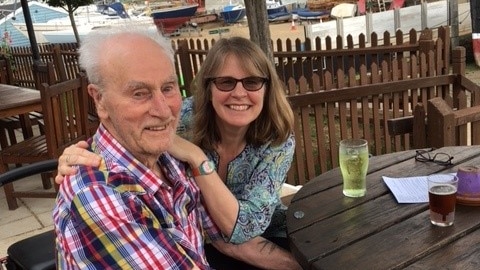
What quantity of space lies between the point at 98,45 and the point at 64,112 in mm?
2504

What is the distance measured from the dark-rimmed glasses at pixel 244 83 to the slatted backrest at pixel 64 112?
5.76 ft

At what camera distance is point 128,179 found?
1274mm

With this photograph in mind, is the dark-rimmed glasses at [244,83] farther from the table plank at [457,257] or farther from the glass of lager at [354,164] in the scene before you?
the table plank at [457,257]

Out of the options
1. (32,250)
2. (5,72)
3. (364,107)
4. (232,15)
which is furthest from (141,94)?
(232,15)

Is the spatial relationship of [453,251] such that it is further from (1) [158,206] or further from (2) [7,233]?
(2) [7,233]

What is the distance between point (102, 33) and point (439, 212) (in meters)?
1.16

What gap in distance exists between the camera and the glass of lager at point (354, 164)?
1851mm

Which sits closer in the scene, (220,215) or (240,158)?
(220,215)

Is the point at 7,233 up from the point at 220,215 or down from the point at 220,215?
down

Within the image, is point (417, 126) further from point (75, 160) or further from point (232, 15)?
point (232, 15)

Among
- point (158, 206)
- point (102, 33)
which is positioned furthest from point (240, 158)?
point (102, 33)

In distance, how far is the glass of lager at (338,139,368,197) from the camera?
1.85 m

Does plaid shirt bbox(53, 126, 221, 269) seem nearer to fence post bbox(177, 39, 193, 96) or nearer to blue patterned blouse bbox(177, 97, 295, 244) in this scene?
blue patterned blouse bbox(177, 97, 295, 244)

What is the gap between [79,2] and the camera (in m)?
10.3
